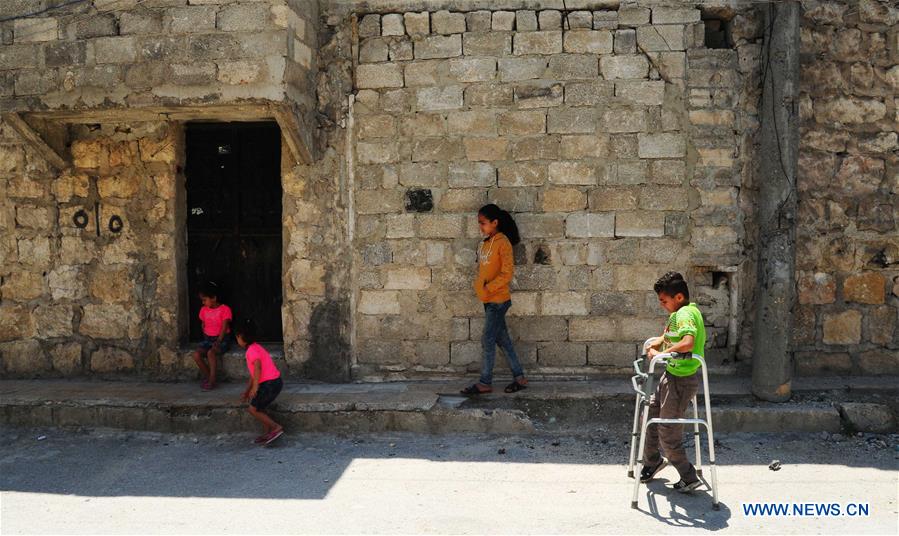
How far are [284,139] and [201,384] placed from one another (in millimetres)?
2598

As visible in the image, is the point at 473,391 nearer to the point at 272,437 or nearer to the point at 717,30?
the point at 272,437

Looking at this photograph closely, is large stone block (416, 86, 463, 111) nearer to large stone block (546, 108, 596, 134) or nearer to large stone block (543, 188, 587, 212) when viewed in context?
large stone block (546, 108, 596, 134)

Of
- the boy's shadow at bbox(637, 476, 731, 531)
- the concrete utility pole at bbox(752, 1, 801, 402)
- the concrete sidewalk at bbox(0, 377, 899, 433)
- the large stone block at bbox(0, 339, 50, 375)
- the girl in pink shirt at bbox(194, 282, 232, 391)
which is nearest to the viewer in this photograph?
the boy's shadow at bbox(637, 476, 731, 531)

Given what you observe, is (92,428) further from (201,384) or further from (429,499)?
(429,499)

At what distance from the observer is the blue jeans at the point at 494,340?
6.26 metres

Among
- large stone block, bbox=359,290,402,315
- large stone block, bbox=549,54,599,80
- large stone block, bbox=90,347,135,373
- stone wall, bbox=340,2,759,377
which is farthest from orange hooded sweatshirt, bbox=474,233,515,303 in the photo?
large stone block, bbox=90,347,135,373

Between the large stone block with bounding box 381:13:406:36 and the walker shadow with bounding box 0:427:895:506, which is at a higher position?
the large stone block with bounding box 381:13:406:36

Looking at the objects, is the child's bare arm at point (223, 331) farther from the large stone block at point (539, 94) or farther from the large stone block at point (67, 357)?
the large stone block at point (539, 94)

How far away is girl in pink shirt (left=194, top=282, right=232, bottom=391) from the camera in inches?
264

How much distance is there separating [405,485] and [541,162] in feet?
10.9

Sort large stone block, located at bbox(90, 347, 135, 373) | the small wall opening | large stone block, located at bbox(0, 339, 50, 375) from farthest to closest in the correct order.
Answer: large stone block, located at bbox(0, 339, 50, 375) < large stone block, located at bbox(90, 347, 135, 373) < the small wall opening

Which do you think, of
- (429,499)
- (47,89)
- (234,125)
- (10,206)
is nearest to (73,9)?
(47,89)

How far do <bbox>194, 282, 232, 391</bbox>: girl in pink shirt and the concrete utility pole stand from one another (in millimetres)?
5031

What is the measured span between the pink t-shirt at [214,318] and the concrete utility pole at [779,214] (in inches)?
198
